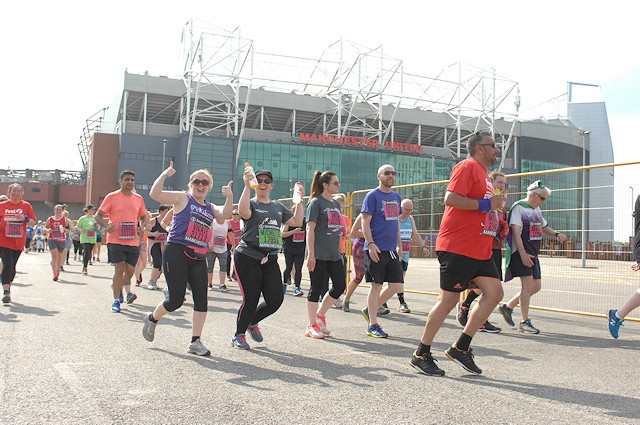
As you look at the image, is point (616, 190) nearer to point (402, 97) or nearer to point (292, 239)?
point (292, 239)

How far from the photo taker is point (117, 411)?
145 inches

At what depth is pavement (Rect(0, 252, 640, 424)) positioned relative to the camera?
3736 millimetres

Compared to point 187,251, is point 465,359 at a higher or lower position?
lower

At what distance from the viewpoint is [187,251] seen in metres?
5.86

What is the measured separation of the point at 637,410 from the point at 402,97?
2363 inches

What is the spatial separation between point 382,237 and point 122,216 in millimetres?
4227

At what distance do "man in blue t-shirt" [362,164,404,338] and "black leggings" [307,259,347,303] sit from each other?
33 cm

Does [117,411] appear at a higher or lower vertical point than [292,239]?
lower

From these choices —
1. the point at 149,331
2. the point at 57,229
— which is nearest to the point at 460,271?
the point at 149,331

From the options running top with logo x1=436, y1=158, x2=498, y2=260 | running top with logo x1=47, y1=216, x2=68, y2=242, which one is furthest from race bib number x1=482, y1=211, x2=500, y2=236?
running top with logo x1=47, y1=216, x2=68, y2=242

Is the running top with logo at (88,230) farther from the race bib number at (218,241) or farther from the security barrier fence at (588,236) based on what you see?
the security barrier fence at (588,236)

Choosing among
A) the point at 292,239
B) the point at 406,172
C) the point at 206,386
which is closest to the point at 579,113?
the point at 406,172

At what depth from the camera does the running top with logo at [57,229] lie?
1459cm

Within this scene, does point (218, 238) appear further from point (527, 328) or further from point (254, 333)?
point (527, 328)
